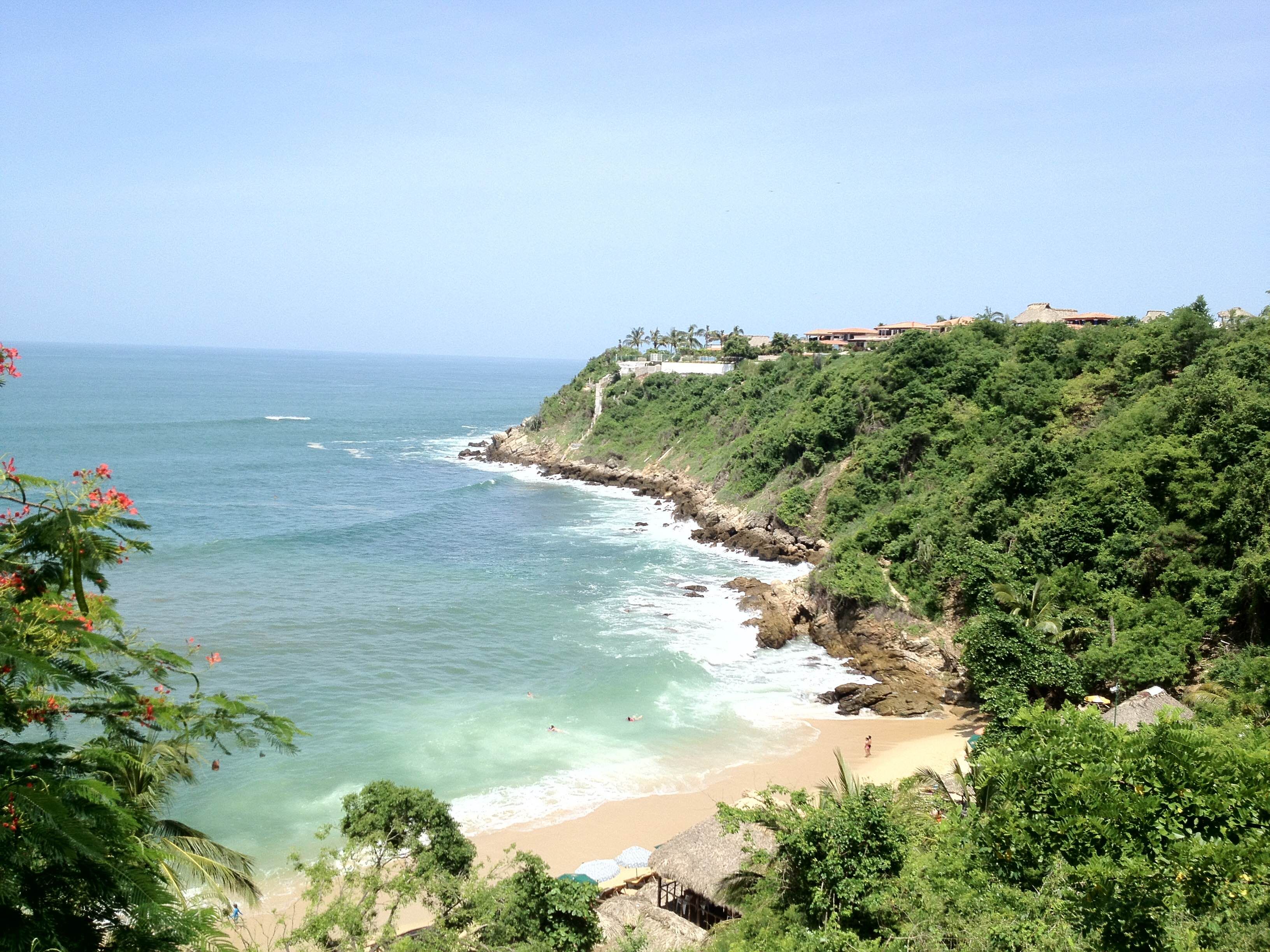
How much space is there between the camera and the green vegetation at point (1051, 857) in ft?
29.4

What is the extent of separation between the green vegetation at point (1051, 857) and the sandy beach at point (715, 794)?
4.68 metres

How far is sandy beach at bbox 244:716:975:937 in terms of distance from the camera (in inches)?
664

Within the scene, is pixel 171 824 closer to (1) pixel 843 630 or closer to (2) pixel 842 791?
(2) pixel 842 791

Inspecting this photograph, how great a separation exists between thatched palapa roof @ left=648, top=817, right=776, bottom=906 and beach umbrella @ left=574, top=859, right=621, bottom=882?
2.29 feet

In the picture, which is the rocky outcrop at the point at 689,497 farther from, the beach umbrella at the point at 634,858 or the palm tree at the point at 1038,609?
the beach umbrella at the point at 634,858

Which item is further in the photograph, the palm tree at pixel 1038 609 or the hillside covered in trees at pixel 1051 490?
the palm tree at pixel 1038 609

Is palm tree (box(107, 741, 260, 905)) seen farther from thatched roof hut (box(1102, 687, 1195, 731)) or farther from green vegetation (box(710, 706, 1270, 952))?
thatched roof hut (box(1102, 687, 1195, 731))

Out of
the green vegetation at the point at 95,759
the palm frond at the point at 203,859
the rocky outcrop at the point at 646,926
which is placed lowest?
the rocky outcrop at the point at 646,926

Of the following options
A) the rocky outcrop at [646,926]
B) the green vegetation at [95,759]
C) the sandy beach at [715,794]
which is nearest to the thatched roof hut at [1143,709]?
the sandy beach at [715,794]

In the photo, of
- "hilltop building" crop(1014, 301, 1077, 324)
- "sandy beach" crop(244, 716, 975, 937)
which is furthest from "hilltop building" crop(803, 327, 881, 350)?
"sandy beach" crop(244, 716, 975, 937)

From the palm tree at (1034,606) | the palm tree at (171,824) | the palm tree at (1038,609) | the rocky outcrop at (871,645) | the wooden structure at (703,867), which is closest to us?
the palm tree at (171,824)

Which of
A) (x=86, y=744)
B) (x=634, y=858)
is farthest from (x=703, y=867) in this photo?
(x=86, y=744)

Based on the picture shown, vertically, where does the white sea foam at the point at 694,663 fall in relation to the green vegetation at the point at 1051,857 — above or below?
below

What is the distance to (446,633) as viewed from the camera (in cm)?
2988
